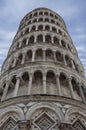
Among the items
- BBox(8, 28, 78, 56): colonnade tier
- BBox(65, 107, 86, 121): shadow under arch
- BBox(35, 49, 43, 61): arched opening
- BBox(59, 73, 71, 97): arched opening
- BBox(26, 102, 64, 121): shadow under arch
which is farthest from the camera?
BBox(8, 28, 78, 56): colonnade tier

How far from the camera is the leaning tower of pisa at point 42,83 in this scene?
15133 mm

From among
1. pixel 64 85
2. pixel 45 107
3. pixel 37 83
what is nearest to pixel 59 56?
pixel 64 85

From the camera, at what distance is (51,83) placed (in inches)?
755

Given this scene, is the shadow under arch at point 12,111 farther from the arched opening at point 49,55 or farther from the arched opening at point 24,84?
the arched opening at point 49,55

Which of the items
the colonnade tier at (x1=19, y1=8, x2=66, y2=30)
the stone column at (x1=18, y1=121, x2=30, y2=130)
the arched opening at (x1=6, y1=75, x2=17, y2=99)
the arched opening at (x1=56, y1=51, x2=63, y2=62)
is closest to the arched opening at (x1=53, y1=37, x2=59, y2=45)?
the arched opening at (x1=56, y1=51, x2=63, y2=62)

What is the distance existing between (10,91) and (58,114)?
5.56 m

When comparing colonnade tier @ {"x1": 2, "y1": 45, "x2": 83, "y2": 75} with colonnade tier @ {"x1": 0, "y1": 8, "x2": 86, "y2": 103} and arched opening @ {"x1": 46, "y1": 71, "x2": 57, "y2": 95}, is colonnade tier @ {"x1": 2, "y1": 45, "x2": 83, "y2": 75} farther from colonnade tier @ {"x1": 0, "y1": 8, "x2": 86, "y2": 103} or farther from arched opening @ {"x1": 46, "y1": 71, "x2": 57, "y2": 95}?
arched opening @ {"x1": 46, "y1": 71, "x2": 57, "y2": 95}

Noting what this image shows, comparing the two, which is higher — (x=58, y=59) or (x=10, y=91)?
(x=58, y=59)

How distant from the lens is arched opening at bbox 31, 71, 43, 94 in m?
18.2

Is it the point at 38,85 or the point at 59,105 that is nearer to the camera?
the point at 59,105

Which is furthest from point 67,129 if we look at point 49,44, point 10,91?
point 49,44

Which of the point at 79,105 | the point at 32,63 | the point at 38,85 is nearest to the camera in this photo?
the point at 79,105

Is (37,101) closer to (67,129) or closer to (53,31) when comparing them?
(67,129)

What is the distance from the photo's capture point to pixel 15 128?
1466 cm
